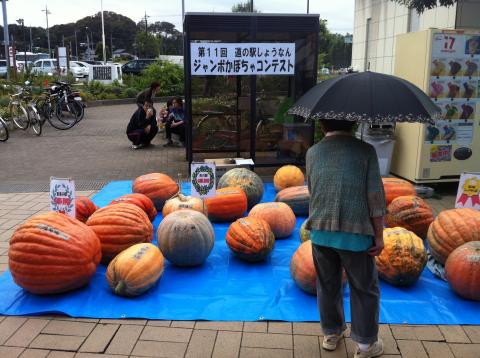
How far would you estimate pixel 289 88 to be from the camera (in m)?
8.55

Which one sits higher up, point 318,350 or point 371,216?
point 371,216

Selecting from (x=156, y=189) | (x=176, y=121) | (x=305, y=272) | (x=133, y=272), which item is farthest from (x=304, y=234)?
(x=176, y=121)

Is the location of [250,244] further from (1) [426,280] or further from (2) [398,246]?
(1) [426,280]

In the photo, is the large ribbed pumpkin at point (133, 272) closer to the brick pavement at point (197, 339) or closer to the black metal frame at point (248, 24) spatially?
the brick pavement at point (197, 339)

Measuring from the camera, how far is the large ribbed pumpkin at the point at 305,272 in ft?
12.4

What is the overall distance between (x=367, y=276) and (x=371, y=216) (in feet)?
1.32

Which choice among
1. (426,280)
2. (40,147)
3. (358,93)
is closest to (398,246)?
(426,280)

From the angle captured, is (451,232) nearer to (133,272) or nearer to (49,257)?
(133,272)

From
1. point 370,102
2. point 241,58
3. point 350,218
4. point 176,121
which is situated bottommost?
point 176,121

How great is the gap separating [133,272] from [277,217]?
1.80 metres

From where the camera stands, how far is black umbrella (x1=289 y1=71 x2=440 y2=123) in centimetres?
262

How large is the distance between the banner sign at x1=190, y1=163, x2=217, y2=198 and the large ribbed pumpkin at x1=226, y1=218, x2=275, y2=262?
0.98m

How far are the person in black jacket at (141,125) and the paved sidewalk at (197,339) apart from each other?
8045 mm

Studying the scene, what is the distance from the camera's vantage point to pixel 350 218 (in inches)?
111
